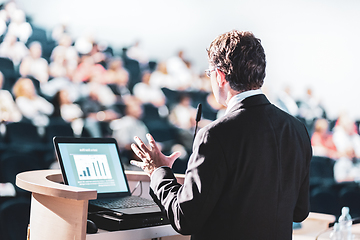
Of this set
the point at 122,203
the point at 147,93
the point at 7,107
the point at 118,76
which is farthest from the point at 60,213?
the point at 147,93

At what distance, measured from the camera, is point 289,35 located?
3.98 m

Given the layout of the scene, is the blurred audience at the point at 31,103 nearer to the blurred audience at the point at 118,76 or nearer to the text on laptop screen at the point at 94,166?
the blurred audience at the point at 118,76

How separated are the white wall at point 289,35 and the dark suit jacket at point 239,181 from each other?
8.43 feet

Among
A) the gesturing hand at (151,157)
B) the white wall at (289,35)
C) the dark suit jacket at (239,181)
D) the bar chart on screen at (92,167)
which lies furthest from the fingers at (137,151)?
the white wall at (289,35)

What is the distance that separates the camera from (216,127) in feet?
3.06

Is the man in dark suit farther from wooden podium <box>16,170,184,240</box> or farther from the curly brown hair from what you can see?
wooden podium <box>16,170,184,240</box>

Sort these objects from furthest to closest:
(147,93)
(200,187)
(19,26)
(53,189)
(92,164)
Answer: (147,93), (19,26), (92,164), (53,189), (200,187)

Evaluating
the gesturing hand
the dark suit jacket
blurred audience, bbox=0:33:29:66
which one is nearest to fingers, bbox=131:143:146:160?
the gesturing hand

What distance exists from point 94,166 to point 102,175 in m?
0.05

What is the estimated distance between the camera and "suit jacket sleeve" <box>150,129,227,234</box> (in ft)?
2.98

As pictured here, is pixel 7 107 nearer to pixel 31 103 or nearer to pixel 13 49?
pixel 31 103

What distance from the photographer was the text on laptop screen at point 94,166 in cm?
132

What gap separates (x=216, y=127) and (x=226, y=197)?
17 centimetres

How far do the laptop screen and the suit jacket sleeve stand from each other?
0.48m
